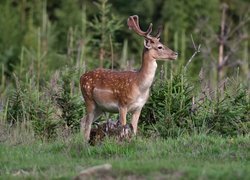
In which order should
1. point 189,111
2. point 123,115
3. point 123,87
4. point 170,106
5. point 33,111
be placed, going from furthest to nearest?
point 33,111
point 189,111
point 170,106
point 123,87
point 123,115

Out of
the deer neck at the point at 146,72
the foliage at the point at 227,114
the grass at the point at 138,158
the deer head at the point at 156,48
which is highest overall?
the deer head at the point at 156,48

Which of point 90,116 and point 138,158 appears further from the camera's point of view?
point 90,116

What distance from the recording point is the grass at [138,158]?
11.8m

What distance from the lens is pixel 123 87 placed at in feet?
52.5

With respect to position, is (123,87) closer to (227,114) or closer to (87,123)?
(87,123)

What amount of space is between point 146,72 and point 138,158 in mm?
3004

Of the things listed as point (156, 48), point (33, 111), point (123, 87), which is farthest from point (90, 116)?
point (156, 48)

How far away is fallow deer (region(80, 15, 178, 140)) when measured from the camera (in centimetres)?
1593

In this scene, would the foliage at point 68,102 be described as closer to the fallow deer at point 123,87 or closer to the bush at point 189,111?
the fallow deer at point 123,87

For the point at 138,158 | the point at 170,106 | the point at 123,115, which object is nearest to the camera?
the point at 138,158

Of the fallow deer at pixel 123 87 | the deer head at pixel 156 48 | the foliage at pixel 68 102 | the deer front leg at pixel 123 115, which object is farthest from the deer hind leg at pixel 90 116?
the deer head at pixel 156 48

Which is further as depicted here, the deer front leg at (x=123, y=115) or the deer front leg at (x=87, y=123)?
the deer front leg at (x=87, y=123)

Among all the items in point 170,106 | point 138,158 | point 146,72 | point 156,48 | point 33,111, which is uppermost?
point 156,48

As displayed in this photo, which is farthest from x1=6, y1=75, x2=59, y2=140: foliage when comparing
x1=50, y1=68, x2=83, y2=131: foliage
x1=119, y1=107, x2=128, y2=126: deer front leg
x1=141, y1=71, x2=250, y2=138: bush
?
x1=141, y1=71, x2=250, y2=138: bush
